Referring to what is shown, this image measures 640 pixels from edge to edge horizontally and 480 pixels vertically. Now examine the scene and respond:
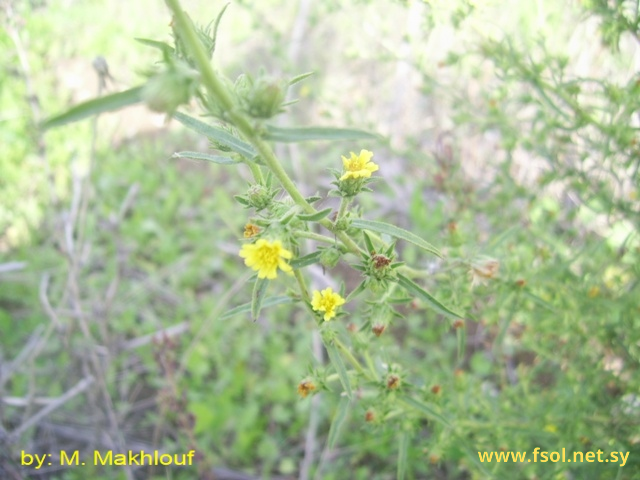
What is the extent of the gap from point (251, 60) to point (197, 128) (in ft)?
15.5

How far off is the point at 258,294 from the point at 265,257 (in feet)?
0.44

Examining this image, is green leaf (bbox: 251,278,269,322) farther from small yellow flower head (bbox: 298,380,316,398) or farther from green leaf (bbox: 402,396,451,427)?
green leaf (bbox: 402,396,451,427)

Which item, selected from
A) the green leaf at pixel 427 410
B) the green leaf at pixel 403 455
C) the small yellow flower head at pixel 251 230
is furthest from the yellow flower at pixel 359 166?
the green leaf at pixel 403 455

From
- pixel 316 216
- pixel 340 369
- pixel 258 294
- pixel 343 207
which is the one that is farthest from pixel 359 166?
pixel 340 369

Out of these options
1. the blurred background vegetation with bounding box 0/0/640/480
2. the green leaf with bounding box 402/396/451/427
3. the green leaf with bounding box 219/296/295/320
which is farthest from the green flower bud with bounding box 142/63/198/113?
the green leaf with bounding box 402/396/451/427

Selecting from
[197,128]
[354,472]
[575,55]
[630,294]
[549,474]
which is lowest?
[354,472]

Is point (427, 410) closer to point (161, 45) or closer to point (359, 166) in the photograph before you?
point (359, 166)

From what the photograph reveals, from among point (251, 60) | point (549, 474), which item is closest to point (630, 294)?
point (549, 474)

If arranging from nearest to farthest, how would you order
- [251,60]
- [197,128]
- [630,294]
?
[197,128], [630,294], [251,60]

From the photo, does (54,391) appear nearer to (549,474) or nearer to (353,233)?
(353,233)

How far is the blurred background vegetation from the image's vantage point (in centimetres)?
198

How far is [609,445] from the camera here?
1.82m

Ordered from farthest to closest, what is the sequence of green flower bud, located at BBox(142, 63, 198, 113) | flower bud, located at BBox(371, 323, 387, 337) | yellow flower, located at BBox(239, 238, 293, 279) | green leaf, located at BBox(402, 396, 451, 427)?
green leaf, located at BBox(402, 396, 451, 427) < flower bud, located at BBox(371, 323, 387, 337) < yellow flower, located at BBox(239, 238, 293, 279) < green flower bud, located at BBox(142, 63, 198, 113)

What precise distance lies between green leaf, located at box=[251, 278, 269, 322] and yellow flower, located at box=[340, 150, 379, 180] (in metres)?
0.37
